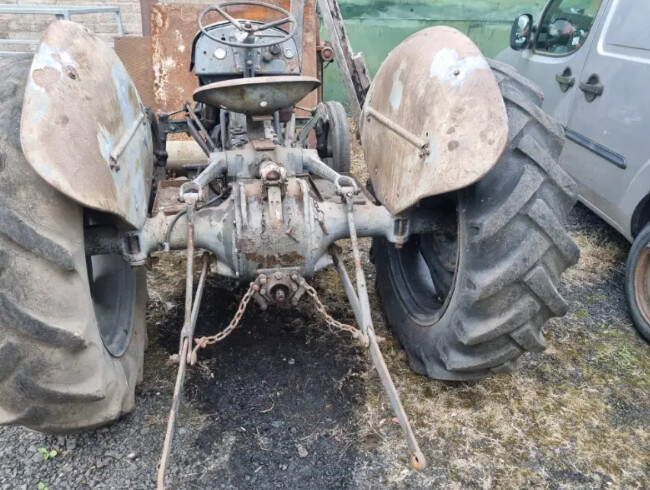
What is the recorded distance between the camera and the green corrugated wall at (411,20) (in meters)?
6.77

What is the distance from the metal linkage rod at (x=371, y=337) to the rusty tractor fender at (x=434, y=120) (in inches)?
10.2

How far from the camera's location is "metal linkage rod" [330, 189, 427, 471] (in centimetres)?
150

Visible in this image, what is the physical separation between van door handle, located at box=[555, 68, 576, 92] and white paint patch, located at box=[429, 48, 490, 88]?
2.21 meters

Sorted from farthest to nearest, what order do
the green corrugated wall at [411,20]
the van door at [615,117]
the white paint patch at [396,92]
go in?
the green corrugated wall at [411,20], the van door at [615,117], the white paint patch at [396,92]

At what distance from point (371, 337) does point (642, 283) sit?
2030 millimetres

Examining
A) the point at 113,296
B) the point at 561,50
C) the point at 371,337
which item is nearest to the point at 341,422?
the point at 371,337

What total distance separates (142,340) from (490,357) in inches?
59.0

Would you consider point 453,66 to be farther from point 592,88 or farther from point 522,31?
point 522,31

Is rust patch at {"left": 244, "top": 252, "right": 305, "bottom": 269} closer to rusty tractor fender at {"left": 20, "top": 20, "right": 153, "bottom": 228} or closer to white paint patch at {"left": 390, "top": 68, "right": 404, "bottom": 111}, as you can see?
rusty tractor fender at {"left": 20, "top": 20, "right": 153, "bottom": 228}

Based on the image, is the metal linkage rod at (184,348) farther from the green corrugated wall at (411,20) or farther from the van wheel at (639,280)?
the green corrugated wall at (411,20)

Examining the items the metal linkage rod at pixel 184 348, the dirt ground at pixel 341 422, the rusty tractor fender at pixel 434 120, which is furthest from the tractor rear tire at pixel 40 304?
the rusty tractor fender at pixel 434 120

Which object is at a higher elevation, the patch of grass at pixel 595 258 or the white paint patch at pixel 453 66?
the white paint patch at pixel 453 66

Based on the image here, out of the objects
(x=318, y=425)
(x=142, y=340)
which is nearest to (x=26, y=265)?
(x=142, y=340)

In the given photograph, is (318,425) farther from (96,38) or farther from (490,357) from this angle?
(96,38)
